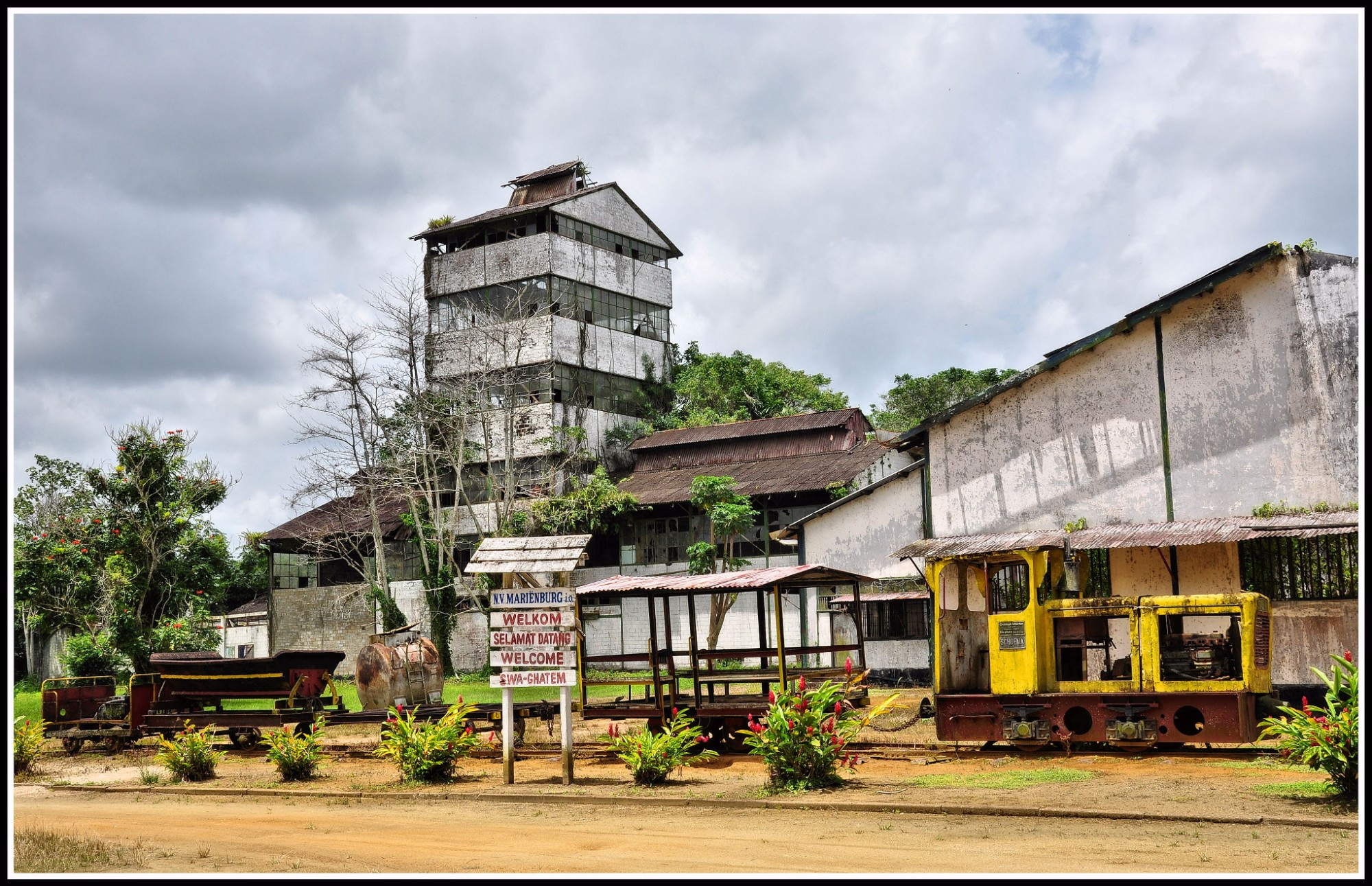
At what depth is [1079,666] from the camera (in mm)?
16578

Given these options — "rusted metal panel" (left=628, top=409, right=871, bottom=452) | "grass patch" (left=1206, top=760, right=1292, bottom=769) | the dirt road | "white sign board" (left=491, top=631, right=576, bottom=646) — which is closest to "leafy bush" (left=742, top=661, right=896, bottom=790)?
the dirt road

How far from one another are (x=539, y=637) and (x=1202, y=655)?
A: 8456 millimetres

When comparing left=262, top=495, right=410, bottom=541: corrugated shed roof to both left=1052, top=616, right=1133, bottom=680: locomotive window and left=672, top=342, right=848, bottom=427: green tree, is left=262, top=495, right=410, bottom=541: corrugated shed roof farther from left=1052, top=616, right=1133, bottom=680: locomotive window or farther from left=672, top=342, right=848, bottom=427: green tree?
left=1052, top=616, right=1133, bottom=680: locomotive window

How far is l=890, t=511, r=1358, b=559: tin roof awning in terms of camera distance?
19.8 meters

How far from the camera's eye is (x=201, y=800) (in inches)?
584

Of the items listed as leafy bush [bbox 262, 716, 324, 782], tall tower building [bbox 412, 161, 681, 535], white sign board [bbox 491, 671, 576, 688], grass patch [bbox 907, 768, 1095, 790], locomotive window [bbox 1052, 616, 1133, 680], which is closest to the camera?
grass patch [bbox 907, 768, 1095, 790]

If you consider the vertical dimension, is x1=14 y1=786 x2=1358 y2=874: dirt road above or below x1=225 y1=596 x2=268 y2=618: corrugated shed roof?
below

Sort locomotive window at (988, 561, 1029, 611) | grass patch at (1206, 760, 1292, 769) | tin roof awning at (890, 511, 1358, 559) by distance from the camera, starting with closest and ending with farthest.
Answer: grass patch at (1206, 760, 1292, 769) → tin roof awning at (890, 511, 1358, 559) → locomotive window at (988, 561, 1029, 611)

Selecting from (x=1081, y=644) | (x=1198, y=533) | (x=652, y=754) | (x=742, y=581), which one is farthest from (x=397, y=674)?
(x=1198, y=533)

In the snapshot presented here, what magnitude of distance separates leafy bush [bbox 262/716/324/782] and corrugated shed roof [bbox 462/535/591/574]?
340 cm

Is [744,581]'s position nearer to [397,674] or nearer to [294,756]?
[294,756]

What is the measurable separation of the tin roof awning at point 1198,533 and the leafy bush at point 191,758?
10.8 metres

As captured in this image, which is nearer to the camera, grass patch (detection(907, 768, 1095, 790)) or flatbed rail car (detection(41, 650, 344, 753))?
grass patch (detection(907, 768, 1095, 790))

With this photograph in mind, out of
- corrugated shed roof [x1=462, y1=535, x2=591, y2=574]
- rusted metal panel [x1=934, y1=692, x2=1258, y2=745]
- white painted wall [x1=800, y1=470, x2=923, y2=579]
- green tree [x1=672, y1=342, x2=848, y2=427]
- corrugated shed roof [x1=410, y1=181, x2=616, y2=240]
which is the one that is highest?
corrugated shed roof [x1=410, y1=181, x2=616, y2=240]
